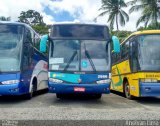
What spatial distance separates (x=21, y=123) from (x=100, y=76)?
5895mm

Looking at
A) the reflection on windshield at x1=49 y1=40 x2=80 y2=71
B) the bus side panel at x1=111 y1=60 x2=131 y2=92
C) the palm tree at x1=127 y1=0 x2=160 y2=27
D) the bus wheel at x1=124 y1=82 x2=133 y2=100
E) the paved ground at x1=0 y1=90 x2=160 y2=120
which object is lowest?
the paved ground at x1=0 y1=90 x2=160 y2=120

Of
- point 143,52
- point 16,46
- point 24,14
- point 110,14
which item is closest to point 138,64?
point 143,52

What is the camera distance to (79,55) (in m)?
13.2

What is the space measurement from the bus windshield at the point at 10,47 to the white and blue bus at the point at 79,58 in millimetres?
983

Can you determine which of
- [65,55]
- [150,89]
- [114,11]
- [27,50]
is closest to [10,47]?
[27,50]

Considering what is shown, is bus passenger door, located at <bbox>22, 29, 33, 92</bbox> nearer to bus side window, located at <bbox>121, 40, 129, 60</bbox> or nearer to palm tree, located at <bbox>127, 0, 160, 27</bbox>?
bus side window, located at <bbox>121, 40, 129, 60</bbox>

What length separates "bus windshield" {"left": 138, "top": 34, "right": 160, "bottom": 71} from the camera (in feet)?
44.6

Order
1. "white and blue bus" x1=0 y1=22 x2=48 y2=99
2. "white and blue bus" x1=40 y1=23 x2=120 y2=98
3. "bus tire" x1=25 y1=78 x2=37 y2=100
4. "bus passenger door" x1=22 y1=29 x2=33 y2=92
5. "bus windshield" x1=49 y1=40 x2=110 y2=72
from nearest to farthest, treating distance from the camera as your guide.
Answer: "white and blue bus" x1=0 y1=22 x2=48 y2=99 < "white and blue bus" x1=40 y1=23 x2=120 y2=98 < "bus windshield" x1=49 y1=40 x2=110 y2=72 < "bus passenger door" x1=22 y1=29 x2=33 y2=92 < "bus tire" x1=25 y1=78 x2=37 y2=100

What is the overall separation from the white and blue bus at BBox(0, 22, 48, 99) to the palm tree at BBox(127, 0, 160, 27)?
28.1 meters

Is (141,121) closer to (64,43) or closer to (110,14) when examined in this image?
(64,43)

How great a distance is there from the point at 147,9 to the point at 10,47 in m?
30.0

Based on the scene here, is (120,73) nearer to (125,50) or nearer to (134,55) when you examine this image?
(125,50)

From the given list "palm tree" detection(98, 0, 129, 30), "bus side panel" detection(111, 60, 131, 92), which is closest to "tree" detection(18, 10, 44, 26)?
"palm tree" detection(98, 0, 129, 30)

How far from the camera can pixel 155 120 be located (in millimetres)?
7875
